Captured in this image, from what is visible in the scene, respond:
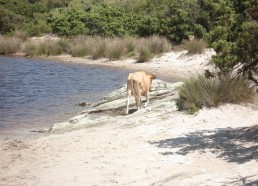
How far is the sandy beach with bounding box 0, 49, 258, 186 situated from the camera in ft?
21.4

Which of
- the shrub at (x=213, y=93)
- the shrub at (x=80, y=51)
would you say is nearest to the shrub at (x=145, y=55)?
the shrub at (x=80, y=51)

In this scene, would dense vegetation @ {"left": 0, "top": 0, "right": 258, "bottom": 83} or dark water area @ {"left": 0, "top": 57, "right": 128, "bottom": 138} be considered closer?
dense vegetation @ {"left": 0, "top": 0, "right": 258, "bottom": 83}

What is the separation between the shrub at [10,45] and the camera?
3556cm

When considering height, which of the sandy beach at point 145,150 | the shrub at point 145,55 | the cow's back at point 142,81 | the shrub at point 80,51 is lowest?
the shrub at point 80,51

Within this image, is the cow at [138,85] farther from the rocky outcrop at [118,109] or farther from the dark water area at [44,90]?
the dark water area at [44,90]

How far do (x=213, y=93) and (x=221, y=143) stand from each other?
2.66 metres

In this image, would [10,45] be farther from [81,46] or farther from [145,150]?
[145,150]

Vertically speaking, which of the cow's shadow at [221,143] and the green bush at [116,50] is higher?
the cow's shadow at [221,143]

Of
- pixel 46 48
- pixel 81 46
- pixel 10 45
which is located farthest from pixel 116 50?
pixel 10 45

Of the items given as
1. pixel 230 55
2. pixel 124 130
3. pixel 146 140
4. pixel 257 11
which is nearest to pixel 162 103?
pixel 124 130

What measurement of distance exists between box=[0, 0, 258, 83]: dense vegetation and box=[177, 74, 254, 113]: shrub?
0.53 meters

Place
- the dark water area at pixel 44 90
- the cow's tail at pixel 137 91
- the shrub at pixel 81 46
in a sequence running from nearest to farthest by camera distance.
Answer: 1. the cow's tail at pixel 137 91
2. the dark water area at pixel 44 90
3. the shrub at pixel 81 46

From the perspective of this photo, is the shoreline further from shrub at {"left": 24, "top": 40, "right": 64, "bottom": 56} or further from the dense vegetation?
shrub at {"left": 24, "top": 40, "right": 64, "bottom": 56}

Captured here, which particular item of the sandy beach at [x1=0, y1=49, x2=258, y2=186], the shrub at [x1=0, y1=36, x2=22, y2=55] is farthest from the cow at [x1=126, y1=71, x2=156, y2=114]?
the shrub at [x1=0, y1=36, x2=22, y2=55]
